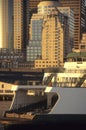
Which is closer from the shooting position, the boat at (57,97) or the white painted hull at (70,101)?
the boat at (57,97)

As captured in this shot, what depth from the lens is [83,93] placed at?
33500 mm

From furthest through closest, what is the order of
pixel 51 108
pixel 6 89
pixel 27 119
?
pixel 6 89
pixel 51 108
pixel 27 119

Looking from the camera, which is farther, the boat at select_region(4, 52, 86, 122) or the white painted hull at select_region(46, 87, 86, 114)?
the white painted hull at select_region(46, 87, 86, 114)

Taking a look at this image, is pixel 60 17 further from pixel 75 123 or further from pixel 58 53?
pixel 75 123

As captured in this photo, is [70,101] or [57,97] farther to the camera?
[57,97]

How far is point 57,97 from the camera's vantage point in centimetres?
3478

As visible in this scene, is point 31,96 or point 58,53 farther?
point 58,53

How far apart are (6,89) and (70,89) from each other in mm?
22282

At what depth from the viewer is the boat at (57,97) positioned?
3312cm

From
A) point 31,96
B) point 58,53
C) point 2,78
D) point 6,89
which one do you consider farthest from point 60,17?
point 31,96

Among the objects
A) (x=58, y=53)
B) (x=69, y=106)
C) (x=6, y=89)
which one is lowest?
(x=58, y=53)

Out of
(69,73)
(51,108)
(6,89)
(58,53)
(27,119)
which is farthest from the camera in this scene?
(58,53)

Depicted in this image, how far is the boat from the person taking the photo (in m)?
33.1

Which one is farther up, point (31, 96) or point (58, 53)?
point (31, 96)
